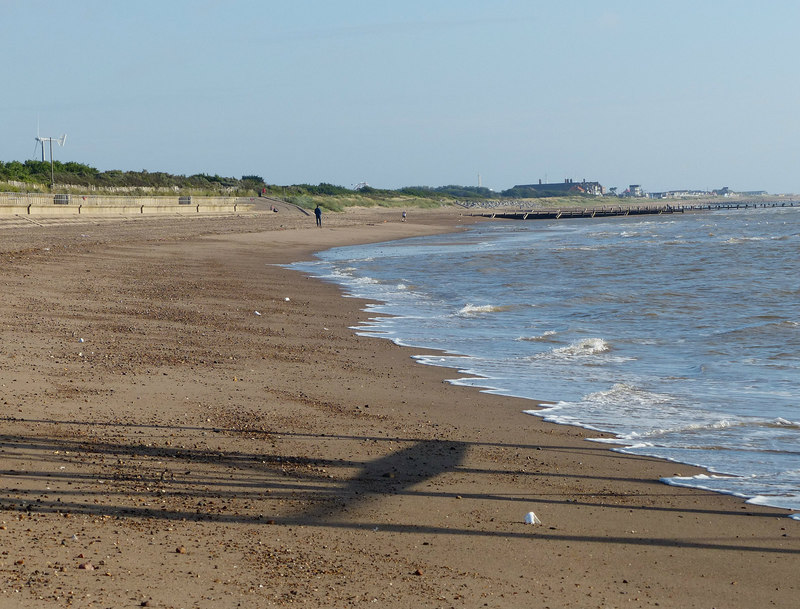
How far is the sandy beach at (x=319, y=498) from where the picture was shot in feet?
14.1

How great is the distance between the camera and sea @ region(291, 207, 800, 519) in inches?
300

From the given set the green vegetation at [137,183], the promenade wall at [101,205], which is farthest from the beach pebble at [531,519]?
the green vegetation at [137,183]

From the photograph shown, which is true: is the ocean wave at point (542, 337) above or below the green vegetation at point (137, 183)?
below

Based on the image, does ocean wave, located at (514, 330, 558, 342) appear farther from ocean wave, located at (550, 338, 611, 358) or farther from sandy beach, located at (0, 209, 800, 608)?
sandy beach, located at (0, 209, 800, 608)

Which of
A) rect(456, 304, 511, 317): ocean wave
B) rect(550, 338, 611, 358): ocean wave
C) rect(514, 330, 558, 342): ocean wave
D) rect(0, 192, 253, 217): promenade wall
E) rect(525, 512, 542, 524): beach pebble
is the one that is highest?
rect(0, 192, 253, 217): promenade wall

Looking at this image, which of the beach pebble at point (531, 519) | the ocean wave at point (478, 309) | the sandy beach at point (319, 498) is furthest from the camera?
the ocean wave at point (478, 309)

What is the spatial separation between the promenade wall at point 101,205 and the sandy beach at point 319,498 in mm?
36286

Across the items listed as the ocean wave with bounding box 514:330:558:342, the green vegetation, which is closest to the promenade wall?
the green vegetation

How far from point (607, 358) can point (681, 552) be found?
7.29 metres

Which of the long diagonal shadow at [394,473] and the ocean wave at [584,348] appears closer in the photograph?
the long diagonal shadow at [394,473]

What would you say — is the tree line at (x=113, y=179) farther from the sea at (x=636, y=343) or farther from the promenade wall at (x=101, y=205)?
the sea at (x=636, y=343)

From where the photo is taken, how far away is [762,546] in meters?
5.14

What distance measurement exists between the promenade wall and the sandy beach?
36286 mm

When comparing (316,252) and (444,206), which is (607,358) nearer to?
(316,252)
